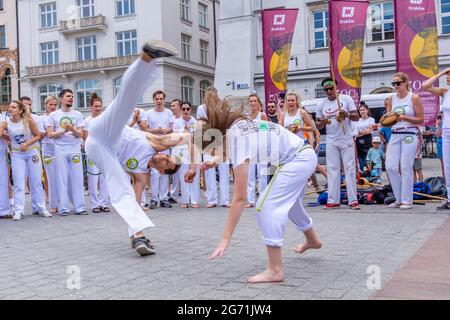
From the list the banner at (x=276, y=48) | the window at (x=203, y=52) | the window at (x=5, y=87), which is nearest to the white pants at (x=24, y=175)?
the banner at (x=276, y=48)

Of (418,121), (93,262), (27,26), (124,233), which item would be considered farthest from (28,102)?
(27,26)

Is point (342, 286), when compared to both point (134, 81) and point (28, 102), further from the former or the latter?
point (28, 102)

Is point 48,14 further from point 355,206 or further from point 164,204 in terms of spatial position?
point 355,206

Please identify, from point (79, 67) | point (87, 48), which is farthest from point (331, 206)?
point (87, 48)

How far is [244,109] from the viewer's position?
4422mm

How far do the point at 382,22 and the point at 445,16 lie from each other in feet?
11.0

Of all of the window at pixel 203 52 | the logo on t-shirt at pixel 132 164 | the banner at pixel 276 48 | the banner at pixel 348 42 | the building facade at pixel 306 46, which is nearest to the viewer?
the logo on t-shirt at pixel 132 164

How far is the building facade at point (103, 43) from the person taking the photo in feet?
145

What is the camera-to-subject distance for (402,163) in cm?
859

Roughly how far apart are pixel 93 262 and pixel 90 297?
1404mm

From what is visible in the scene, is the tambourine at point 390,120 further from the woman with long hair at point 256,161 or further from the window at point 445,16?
the window at point 445,16

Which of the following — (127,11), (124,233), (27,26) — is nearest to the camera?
(124,233)

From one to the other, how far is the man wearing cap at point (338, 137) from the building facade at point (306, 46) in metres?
22.3

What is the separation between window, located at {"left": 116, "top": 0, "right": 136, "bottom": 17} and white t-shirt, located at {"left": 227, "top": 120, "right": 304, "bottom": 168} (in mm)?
42408
